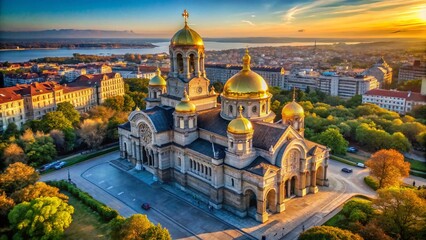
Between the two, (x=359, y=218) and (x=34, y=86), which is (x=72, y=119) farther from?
(x=359, y=218)

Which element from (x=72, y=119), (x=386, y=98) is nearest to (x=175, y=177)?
(x=72, y=119)

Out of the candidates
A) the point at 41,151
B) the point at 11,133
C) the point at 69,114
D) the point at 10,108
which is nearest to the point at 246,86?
the point at 41,151

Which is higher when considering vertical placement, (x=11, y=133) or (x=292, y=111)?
(x=292, y=111)

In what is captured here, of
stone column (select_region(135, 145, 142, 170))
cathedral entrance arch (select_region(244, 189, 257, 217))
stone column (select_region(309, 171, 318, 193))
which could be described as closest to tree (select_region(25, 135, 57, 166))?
stone column (select_region(135, 145, 142, 170))

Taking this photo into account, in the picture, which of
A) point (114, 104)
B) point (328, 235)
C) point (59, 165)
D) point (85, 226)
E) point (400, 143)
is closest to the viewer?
point (328, 235)

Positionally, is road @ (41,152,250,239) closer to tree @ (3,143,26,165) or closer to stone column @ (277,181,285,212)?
tree @ (3,143,26,165)

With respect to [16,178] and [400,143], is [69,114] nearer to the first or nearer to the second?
[16,178]
